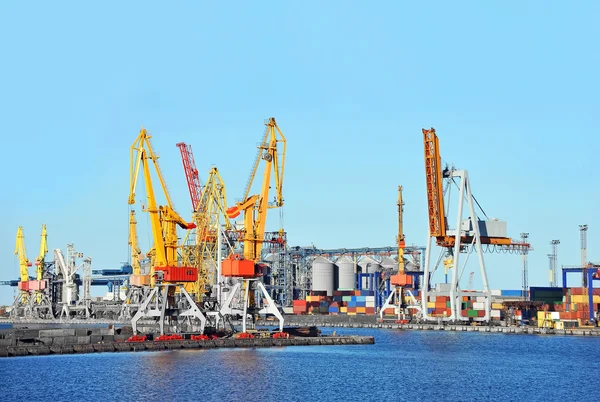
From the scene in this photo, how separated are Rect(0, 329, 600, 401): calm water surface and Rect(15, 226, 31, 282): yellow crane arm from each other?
10246 centimetres

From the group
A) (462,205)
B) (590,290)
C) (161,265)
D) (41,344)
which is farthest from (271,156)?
(590,290)

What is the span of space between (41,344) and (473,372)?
3465 cm

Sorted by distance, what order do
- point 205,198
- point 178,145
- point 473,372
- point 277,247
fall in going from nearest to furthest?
point 473,372
point 205,198
point 178,145
point 277,247

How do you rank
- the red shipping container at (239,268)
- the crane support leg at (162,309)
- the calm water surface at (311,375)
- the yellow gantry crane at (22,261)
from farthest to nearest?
the yellow gantry crane at (22,261) < the crane support leg at (162,309) < the red shipping container at (239,268) < the calm water surface at (311,375)

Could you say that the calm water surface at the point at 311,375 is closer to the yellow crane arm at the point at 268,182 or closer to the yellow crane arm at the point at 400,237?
the yellow crane arm at the point at 268,182

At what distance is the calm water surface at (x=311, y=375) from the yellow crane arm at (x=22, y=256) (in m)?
102

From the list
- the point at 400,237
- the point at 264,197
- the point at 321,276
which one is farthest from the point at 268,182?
the point at 321,276

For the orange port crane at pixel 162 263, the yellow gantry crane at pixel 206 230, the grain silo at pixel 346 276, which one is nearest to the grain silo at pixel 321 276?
the grain silo at pixel 346 276

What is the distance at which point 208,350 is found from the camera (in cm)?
7756

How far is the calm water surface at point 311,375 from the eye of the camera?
5316 cm

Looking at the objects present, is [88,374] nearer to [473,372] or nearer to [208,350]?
[208,350]

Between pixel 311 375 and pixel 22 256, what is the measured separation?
125916mm

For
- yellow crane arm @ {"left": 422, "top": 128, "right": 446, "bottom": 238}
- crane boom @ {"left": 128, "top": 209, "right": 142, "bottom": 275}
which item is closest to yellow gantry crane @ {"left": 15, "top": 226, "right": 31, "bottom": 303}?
crane boom @ {"left": 128, "top": 209, "right": 142, "bottom": 275}

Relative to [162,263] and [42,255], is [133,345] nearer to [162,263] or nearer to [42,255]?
[162,263]
